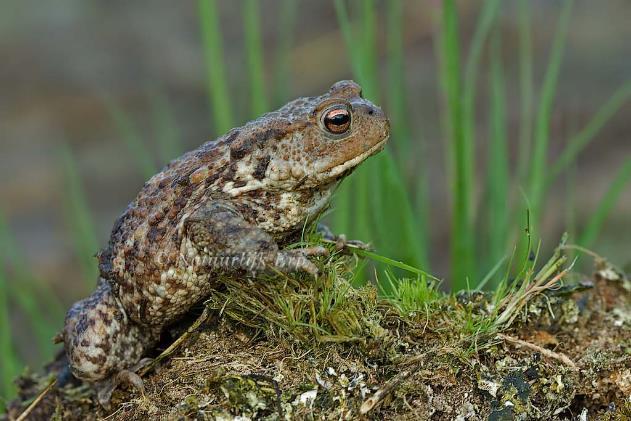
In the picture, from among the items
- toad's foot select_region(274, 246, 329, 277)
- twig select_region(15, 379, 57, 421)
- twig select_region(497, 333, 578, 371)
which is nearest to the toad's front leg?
toad's foot select_region(274, 246, 329, 277)

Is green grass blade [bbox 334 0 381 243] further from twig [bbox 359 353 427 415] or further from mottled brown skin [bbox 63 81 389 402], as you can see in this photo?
twig [bbox 359 353 427 415]

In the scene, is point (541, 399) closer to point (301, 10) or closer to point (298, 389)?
point (298, 389)

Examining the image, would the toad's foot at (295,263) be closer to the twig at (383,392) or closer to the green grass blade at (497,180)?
the twig at (383,392)

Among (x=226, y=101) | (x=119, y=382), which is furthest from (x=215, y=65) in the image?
(x=119, y=382)

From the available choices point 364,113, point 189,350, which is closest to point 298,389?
point 189,350

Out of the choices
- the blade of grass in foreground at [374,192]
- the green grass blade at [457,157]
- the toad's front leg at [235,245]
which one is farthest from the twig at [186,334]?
the green grass blade at [457,157]
